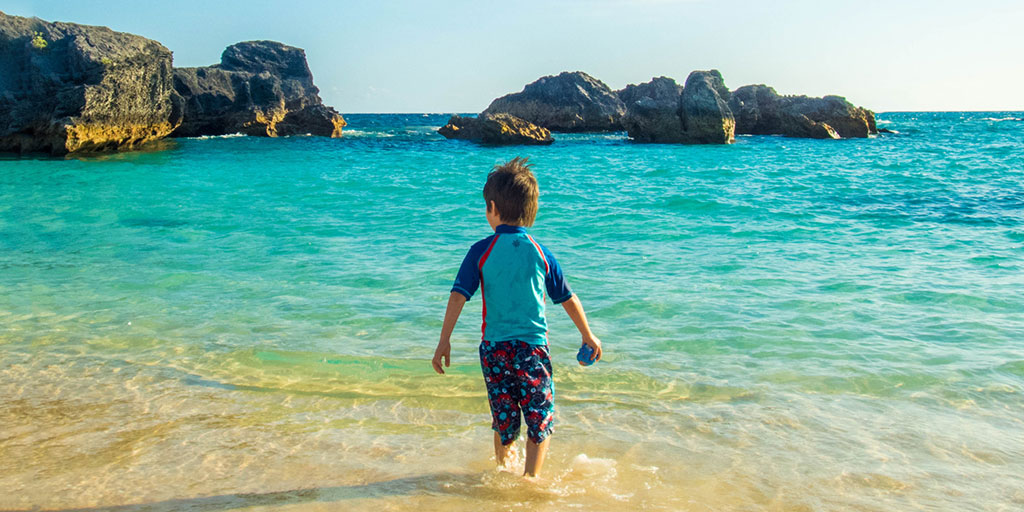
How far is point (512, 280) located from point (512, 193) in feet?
1.21

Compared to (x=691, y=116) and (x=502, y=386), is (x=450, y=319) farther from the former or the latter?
(x=691, y=116)

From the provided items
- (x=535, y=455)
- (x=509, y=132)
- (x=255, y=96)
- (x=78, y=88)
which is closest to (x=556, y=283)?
(x=535, y=455)

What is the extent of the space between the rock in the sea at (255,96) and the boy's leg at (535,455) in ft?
150

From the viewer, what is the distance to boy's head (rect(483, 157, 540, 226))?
9.53 ft

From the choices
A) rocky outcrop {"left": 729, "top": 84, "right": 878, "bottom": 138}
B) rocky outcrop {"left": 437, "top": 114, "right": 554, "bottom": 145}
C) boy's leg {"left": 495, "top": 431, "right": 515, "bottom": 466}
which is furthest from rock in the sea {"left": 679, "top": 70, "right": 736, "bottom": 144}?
boy's leg {"left": 495, "top": 431, "right": 515, "bottom": 466}

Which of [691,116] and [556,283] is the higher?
[691,116]

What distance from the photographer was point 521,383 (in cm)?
298

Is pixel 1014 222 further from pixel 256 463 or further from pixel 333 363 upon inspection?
pixel 256 463

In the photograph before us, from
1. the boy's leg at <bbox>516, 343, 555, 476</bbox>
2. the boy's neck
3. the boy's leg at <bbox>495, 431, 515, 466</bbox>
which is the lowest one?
the boy's leg at <bbox>495, 431, 515, 466</bbox>

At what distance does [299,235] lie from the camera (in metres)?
11.0

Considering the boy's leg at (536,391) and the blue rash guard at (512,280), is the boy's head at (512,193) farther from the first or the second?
the boy's leg at (536,391)

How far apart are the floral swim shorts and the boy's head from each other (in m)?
0.55

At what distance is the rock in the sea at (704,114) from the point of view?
40.5 meters

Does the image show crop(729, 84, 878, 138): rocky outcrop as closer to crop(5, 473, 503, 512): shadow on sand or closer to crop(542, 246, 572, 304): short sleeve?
crop(542, 246, 572, 304): short sleeve
